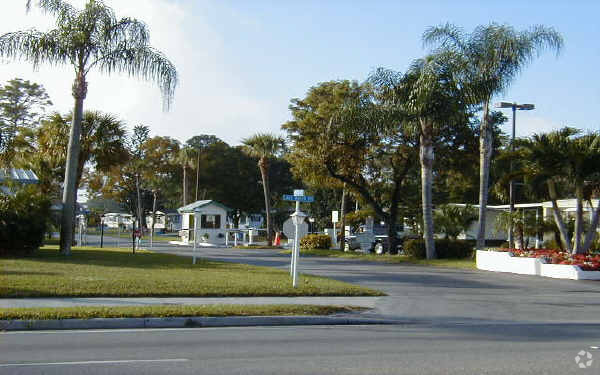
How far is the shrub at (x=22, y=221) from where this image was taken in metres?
23.0

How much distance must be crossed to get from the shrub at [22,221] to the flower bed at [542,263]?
1750 centimetres

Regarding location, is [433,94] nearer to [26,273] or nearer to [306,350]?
[26,273]

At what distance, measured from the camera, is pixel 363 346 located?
31.0 ft

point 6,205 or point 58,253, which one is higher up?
point 6,205

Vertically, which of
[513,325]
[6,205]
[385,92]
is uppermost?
[385,92]

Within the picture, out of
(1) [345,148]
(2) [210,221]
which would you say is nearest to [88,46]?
(1) [345,148]

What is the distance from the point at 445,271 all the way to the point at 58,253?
15.4 meters

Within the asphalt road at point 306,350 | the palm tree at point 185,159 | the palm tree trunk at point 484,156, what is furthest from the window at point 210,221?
the asphalt road at point 306,350

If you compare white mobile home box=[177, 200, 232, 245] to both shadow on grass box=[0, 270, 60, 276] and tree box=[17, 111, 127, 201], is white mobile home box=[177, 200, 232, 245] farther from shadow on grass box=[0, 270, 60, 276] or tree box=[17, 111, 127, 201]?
shadow on grass box=[0, 270, 60, 276]

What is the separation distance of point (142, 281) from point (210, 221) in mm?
32072

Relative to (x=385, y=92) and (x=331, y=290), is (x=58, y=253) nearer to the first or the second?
(x=331, y=290)

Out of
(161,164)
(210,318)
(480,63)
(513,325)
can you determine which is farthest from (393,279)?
(161,164)

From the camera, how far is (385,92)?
29.9 m

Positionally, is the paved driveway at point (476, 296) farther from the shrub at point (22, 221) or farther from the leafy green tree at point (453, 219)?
the shrub at point (22, 221)
